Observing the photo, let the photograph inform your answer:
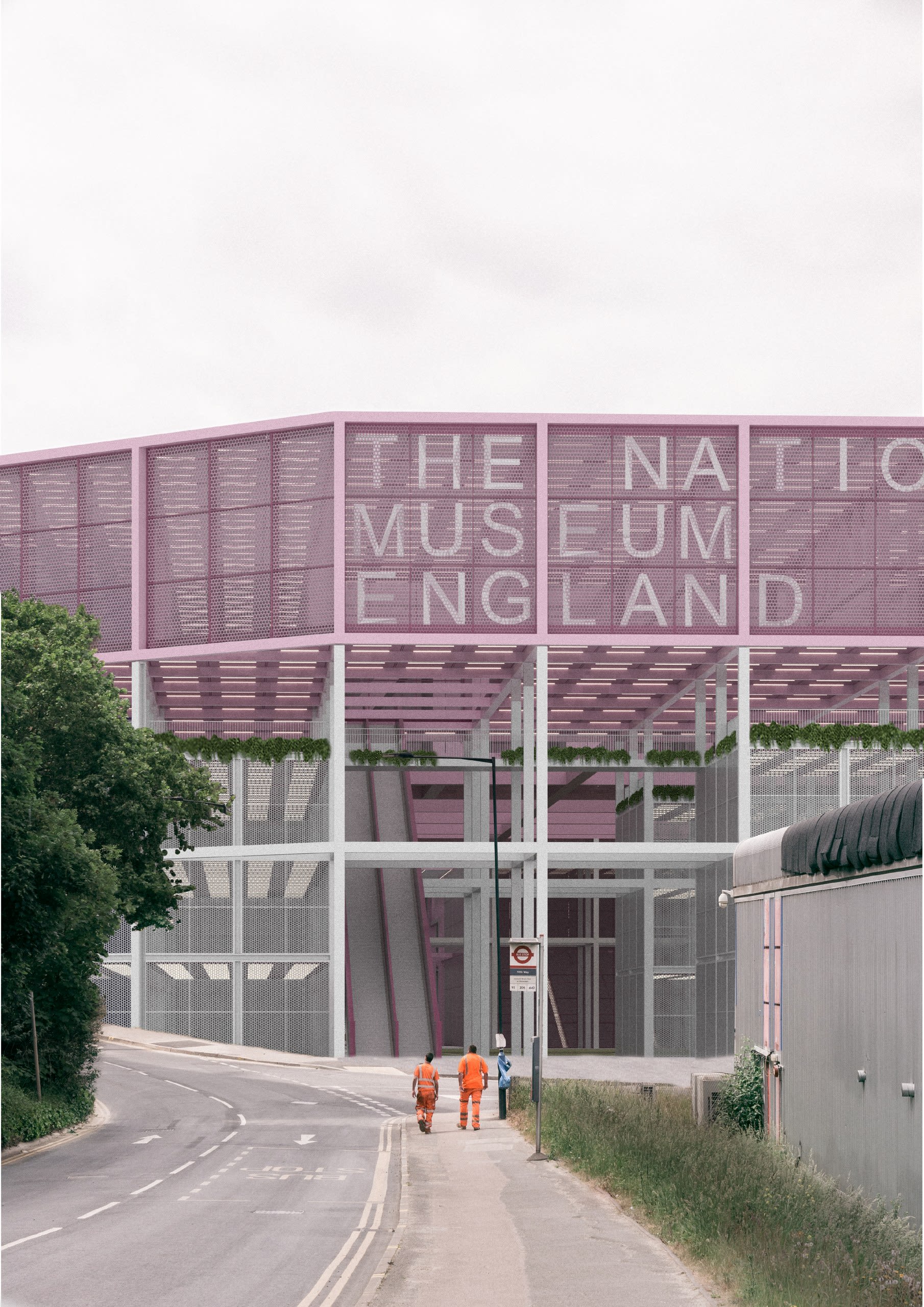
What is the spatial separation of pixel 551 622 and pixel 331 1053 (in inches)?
656

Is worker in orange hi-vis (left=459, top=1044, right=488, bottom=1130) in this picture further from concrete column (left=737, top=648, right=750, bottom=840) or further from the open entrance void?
concrete column (left=737, top=648, right=750, bottom=840)

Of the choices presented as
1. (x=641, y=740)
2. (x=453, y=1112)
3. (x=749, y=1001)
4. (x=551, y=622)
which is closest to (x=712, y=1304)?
(x=749, y=1001)

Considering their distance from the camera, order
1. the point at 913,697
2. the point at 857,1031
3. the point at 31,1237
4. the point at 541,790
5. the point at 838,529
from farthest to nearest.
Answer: the point at 913,697
the point at 541,790
the point at 838,529
the point at 857,1031
the point at 31,1237

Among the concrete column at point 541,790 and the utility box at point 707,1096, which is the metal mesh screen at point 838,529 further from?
the utility box at point 707,1096

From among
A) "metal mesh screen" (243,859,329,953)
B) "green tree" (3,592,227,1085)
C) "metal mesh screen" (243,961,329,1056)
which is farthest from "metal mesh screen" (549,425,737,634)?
"green tree" (3,592,227,1085)

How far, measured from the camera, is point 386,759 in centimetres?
6259

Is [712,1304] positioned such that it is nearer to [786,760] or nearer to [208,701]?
[786,760]

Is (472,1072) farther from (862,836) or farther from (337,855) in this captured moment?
(337,855)

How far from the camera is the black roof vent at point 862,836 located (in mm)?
18594

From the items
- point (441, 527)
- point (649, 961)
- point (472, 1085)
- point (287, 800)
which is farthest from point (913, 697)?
point (472, 1085)

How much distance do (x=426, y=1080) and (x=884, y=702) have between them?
36084 millimetres

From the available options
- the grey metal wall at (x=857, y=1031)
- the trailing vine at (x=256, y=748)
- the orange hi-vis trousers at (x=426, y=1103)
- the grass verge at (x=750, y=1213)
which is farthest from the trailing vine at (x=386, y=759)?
the grey metal wall at (x=857, y=1031)

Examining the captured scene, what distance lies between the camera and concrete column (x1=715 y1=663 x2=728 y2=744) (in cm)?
6078

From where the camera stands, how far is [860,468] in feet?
194
